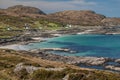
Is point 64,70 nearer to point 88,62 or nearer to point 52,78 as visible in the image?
point 52,78

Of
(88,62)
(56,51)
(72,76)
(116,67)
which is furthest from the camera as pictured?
(56,51)

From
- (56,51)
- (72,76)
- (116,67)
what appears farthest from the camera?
(56,51)

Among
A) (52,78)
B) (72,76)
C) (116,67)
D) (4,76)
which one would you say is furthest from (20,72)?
(116,67)

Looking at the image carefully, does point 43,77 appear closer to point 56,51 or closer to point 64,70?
point 64,70

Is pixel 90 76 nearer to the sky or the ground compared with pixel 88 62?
nearer to the sky

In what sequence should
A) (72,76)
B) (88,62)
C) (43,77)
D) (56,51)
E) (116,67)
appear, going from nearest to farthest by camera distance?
1. (72,76)
2. (43,77)
3. (116,67)
4. (88,62)
5. (56,51)

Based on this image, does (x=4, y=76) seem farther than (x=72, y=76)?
Yes

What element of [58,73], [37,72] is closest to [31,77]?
[37,72]

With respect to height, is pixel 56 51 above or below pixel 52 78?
below

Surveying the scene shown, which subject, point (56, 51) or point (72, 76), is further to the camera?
point (56, 51)
